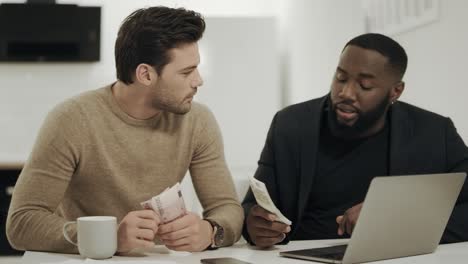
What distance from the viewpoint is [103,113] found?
68.2 inches

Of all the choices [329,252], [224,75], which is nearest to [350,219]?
[329,252]

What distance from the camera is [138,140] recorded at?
1743mm

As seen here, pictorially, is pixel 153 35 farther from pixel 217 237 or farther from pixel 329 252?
pixel 329 252

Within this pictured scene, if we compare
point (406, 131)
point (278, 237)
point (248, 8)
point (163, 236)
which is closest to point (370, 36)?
point (406, 131)

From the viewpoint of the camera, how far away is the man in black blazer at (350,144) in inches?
75.0

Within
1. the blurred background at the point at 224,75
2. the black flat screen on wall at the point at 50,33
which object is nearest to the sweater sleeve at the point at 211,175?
the blurred background at the point at 224,75

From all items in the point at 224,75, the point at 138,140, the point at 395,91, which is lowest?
the point at 224,75

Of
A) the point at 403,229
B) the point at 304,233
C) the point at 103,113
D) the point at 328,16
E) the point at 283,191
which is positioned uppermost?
the point at 328,16

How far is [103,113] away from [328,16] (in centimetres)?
238

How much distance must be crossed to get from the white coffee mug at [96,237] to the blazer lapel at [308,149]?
2.34 ft

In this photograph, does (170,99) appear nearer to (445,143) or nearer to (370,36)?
(370,36)

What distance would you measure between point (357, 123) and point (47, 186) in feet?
3.15

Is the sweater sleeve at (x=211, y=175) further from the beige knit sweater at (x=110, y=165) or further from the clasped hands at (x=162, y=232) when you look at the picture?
the clasped hands at (x=162, y=232)

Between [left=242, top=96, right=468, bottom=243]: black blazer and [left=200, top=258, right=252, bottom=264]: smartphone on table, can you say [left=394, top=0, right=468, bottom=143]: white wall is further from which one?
[left=200, top=258, right=252, bottom=264]: smartphone on table
